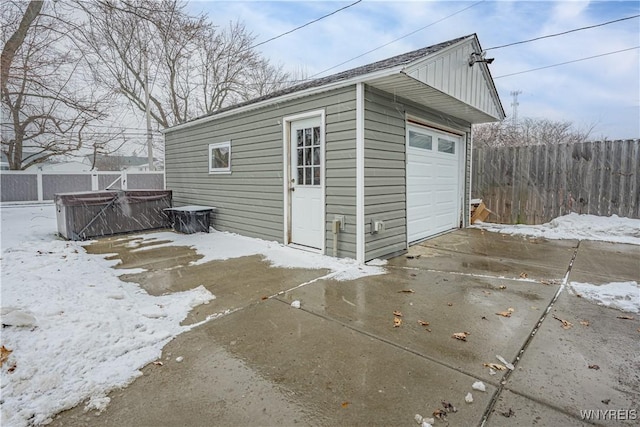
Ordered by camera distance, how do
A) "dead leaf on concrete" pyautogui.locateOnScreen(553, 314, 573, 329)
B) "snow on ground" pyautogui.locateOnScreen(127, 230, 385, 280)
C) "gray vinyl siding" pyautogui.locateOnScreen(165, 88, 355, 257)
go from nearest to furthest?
"dead leaf on concrete" pyautogui.locateOnScreen(553, 314, 573, 329) < "snow on ground" pyautogui.locateOnScreen(127, 230, 385, 280) < "gray vinyl siding" pyautogui.locateOnScreen(165, 88, 355, 257)

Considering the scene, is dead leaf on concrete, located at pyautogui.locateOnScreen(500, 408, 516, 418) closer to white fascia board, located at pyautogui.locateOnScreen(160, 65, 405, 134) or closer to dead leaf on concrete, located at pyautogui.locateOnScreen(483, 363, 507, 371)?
dead leaf on concrete, located at pyautogui.locateOnScreen(483, 363, 507, 371)

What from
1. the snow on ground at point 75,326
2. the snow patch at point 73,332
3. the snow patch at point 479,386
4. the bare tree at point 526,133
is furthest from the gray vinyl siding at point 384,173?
the bare tree at point 526,133

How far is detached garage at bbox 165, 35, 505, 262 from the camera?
4496mm

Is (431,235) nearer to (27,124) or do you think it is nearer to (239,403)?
(239,403)

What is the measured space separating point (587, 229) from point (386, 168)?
483 cm

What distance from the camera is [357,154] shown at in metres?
4.42

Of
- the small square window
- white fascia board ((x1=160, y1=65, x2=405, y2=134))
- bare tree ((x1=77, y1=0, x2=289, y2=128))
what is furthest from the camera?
bare tree ((x1=77, y1=0, x2=289, y2=128))

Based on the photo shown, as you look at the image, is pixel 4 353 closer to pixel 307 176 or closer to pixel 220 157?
pixel 307 176

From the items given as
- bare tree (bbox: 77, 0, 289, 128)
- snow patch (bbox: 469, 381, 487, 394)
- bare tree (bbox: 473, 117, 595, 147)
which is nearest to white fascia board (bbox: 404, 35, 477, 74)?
snow patch (bbox: 469, 381, 487, 394)

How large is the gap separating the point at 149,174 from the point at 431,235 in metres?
12.0

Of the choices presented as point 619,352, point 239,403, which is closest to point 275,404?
point 239,403

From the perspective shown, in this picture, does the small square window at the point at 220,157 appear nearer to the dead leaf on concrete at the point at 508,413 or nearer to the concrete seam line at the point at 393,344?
the concrete seam line at the point at 393,344

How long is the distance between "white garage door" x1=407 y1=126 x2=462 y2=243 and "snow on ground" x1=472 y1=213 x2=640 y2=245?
1298 millimetres

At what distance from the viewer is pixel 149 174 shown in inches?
532
